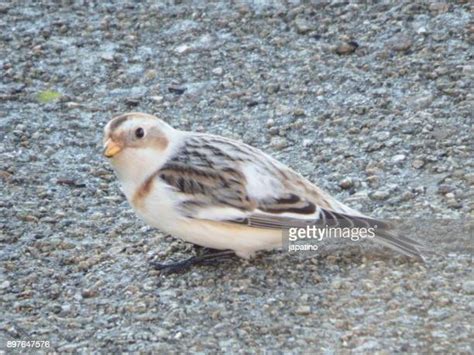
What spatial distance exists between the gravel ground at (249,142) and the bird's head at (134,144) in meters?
0.56

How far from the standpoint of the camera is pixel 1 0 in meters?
10.2

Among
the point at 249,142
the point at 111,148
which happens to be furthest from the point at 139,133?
the point at 249,142

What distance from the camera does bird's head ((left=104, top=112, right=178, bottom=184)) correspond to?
21.5 feet

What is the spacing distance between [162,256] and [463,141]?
6.41 feet

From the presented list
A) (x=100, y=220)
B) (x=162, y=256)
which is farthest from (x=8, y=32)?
(x=162, y=256)

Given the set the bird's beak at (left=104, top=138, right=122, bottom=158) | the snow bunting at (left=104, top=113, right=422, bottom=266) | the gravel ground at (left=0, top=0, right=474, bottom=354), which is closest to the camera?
the gravel ground at (left=0, top=0, right=474, bottom=354)

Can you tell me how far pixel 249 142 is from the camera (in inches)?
321

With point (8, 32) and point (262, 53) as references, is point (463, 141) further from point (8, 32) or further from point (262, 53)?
point (8, 32)

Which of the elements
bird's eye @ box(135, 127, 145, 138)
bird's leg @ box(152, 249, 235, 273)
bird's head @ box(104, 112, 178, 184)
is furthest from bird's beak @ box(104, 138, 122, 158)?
bird's leg @ box(152, 249, 235, 273)

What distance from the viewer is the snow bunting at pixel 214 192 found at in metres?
6.34

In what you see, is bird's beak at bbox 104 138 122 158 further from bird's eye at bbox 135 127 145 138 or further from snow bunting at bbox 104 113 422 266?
bird's eye at bbox 135 127 145 138

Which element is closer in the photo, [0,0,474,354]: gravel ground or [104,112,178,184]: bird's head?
[0,0,474,354]: gravel ground

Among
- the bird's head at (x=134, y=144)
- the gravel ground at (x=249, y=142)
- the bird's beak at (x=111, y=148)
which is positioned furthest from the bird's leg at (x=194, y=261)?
Result: the bird's beak at (x=111, y=148)

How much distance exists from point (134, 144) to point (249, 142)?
5.46 feet
